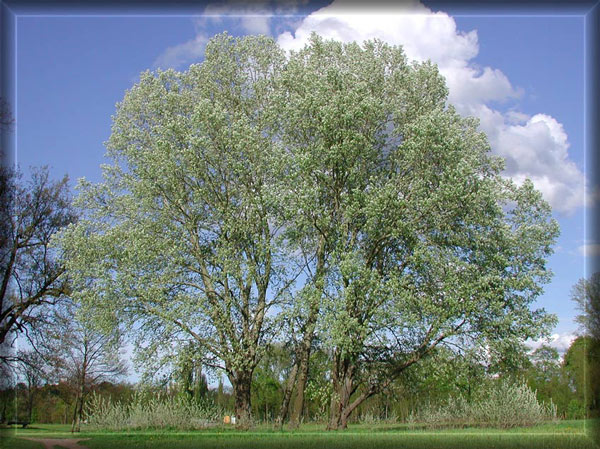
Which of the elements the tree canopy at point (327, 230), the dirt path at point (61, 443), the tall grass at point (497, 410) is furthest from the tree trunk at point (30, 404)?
the tall grass at point (497, 410)

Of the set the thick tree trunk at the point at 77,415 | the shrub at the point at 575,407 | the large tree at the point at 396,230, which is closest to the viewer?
the large tree at the point at 396,230

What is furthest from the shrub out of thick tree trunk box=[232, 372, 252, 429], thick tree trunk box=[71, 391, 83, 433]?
thick tree trunk box=[71, 391, 83, 433]

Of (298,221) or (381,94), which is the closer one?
(298,221)

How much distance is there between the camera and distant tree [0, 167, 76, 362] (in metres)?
29.3

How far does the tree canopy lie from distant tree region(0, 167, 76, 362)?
5827mm

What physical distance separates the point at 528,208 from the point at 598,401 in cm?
1110

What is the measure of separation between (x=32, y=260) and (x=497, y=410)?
86.5 feet

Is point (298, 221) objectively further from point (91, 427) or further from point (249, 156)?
point (91, 427)

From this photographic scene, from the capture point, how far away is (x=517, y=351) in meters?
21.9

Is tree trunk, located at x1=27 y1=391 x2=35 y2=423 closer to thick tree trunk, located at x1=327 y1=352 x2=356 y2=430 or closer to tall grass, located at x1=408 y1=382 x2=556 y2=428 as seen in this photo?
thick tree trunk, located at x1=327 y1=352 x2=356 y2=430

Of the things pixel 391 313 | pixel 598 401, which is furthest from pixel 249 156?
pixel 598 401

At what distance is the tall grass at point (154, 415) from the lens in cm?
2327

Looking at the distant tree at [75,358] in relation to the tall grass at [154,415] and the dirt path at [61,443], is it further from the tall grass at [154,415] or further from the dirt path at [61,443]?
the dirt path at [61,443]

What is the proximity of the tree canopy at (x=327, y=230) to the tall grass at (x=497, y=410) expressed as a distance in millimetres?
3430
